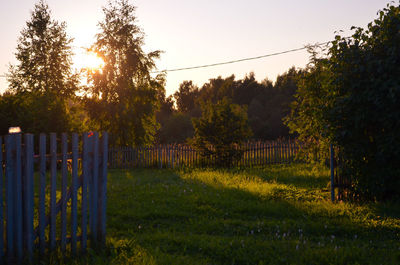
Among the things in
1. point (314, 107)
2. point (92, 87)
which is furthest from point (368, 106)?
point (92, 87)

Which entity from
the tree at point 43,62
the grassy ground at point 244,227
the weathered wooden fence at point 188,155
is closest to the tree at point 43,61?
the tree at point 43,62

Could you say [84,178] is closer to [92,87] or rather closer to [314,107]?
[314,107]

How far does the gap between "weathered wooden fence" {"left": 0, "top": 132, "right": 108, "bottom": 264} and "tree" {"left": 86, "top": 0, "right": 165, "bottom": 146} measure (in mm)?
23849

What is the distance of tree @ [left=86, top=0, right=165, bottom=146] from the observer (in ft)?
96.8

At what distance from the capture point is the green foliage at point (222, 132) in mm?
19719

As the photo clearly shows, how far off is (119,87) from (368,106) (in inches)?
941

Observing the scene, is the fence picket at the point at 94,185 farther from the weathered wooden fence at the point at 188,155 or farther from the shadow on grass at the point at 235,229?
the weathered wooden fence at the point at 188,155

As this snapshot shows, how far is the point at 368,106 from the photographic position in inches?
332

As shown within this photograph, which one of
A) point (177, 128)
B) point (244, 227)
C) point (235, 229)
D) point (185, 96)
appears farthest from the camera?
point (185, 96)

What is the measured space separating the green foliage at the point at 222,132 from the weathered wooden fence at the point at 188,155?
458 mm

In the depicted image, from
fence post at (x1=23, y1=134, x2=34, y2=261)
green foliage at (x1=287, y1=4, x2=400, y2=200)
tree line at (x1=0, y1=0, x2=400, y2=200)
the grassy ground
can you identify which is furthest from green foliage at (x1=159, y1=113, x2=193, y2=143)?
fence post at (x1=23, y1=134, x2=34, y2=261)

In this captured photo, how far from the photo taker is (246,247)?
584 cm

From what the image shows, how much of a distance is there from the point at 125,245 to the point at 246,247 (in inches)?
75.4

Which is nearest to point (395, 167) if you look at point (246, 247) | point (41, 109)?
point (246, 247)
